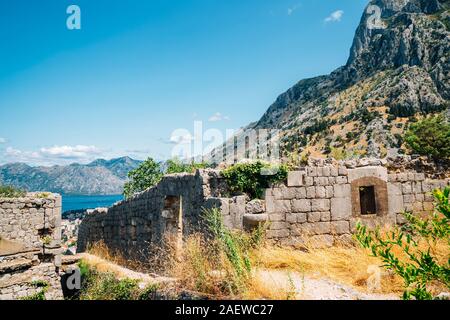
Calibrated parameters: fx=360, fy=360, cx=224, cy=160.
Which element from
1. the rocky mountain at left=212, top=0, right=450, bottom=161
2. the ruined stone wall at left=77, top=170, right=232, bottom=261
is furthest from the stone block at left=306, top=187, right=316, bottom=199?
the rocky mountain at left=212, top=0, right=450, bottom=161

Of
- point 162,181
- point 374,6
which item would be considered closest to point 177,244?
point 162,181

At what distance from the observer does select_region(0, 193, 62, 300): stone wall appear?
31.4 ft

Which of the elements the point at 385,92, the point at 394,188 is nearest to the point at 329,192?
the point at 394,188

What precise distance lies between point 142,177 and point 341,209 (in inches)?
994

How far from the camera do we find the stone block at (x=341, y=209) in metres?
8.84

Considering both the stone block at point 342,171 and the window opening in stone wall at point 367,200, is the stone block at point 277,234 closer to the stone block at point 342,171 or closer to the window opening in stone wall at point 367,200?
the stone block at point 342,171

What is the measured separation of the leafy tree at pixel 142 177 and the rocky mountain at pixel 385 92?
2343cm

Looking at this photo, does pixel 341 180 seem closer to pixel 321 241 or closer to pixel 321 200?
pixel 321 200

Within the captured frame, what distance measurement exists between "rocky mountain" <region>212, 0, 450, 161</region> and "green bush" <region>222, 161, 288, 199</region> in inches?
1512

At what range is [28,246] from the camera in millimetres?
12992

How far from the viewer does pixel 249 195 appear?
909 cm

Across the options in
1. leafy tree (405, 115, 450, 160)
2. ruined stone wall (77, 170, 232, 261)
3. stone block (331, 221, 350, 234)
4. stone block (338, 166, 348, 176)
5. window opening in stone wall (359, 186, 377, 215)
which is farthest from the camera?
leafy tree (405, 115, 450, 160)

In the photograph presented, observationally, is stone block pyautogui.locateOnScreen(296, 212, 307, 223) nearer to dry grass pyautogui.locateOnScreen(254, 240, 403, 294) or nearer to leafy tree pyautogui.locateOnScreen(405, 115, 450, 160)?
dry grass pyautogui.locateOnScreen(254, 240, 403, 294)

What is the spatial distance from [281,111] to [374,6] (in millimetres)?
49204
